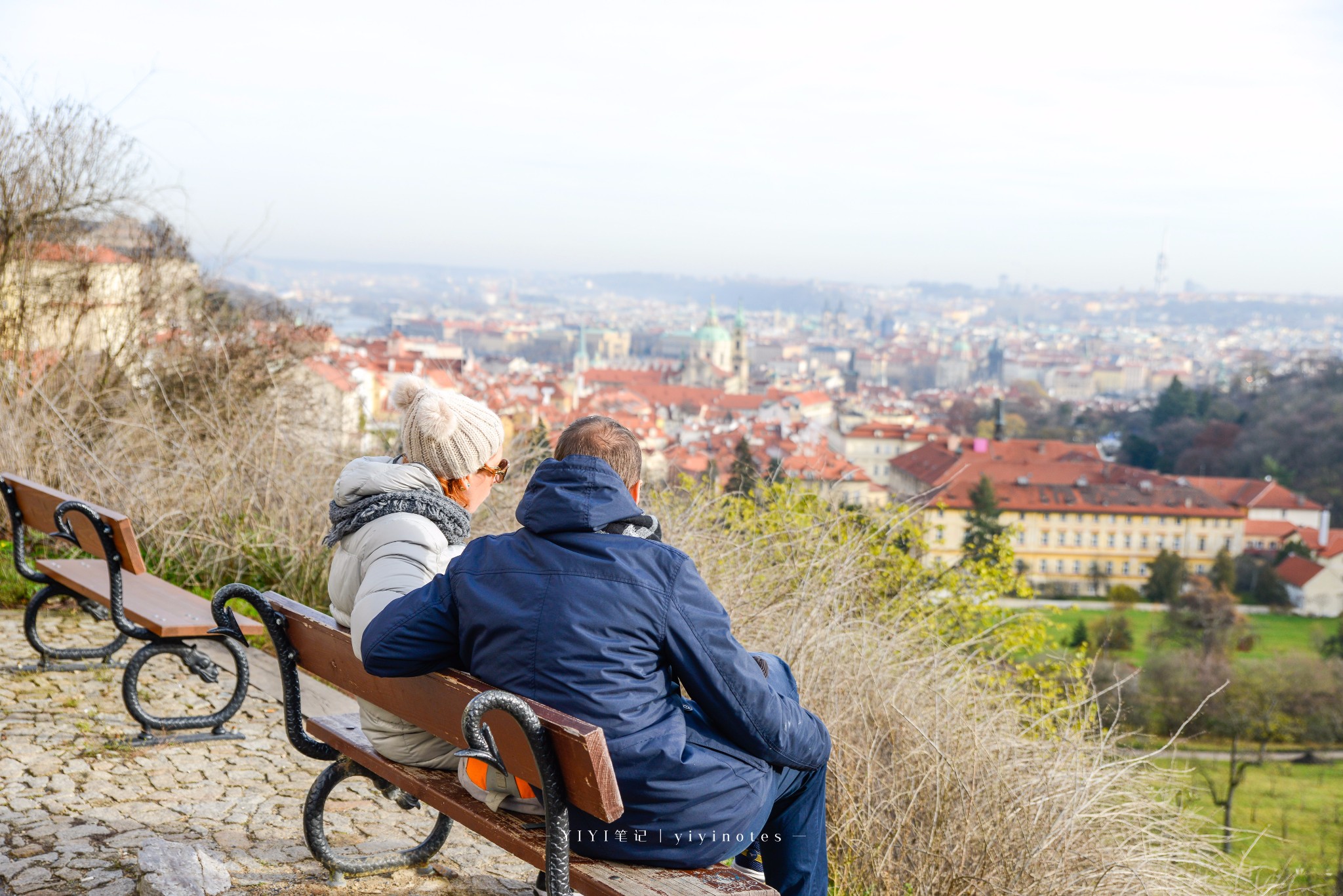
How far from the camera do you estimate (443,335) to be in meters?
116

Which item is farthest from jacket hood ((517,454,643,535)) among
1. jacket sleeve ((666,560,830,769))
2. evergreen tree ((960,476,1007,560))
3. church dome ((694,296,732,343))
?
church dome ((694,296,732,343))

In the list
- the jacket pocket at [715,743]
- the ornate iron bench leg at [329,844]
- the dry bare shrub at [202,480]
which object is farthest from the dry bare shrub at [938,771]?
the dry bare shrub at [202,480]

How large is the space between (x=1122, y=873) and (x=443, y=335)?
116m

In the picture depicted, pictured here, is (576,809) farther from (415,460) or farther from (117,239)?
(117,239)

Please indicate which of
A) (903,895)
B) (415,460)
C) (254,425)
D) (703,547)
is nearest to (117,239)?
(254,425)

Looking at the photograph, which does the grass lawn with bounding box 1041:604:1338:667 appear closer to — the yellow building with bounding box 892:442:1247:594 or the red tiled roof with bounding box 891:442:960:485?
the red tiled roof with bounding box 891:442:960:485

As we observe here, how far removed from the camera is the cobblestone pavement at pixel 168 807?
107 inches

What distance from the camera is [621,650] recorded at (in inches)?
73.2

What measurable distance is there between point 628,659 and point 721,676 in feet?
0.52

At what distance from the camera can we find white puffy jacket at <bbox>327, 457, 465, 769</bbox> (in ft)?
7.29

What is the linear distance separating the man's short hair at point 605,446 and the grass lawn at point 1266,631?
3897 centimetres

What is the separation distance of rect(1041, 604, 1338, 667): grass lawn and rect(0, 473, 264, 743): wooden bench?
37621 millimetres

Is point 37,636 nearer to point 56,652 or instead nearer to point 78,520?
point 56,652

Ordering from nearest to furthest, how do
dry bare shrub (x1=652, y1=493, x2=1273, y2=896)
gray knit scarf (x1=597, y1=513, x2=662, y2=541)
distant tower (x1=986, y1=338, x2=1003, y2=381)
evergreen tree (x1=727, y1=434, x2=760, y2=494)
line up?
gray knit scarf (x1=597, y1=513, x2=662, y2=541) < dry bare shrub (x1=652, y1=493, x2=1273, y2=896) < evergreen tree (x1=727, y1=434, x2=760, y2=494) < distant tower (x1=986, y1=338, x2=1003, y2=381)
